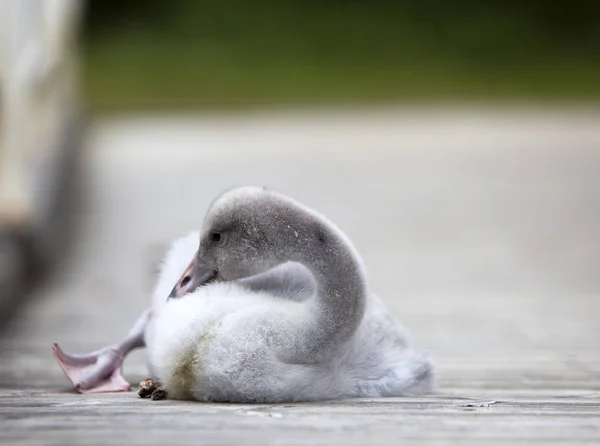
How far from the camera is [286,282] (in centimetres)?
423

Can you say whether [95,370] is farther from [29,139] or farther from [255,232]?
[29,139]

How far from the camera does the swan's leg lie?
14.6 ft

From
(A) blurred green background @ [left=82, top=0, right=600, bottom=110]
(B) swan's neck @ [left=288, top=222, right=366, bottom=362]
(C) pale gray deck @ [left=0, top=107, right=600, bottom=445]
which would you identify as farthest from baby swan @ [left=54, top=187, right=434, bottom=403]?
(A) blurred green background @ [left=82, top=0, right=600, bottom=110]

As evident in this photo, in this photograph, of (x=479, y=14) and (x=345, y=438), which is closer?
(x=345, y=438)

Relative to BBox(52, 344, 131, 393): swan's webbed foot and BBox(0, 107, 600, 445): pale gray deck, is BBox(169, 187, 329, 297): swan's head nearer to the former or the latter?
BBox(0, 107, 600, 445): pale gray deck

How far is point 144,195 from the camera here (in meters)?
13.8

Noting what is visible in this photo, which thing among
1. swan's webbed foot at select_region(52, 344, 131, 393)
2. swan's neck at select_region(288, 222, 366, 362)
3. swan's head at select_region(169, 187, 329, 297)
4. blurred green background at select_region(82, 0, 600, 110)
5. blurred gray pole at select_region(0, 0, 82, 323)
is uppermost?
blurred green background at select_region(82, 0, 600, 110)

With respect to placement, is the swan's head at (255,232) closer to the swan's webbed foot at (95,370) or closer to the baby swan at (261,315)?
the baby swan at (261,315)

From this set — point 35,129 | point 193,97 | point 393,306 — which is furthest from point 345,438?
point 193,97

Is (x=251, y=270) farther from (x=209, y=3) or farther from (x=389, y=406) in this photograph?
(x=209, y=3)

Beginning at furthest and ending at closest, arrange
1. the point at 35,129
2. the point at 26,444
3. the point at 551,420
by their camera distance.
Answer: the point at 35,129 → the point at 551,420 → the point at 26,444

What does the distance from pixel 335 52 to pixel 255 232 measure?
25.6m

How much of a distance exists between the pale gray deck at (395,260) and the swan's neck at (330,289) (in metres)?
0.23

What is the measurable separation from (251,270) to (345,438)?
2.82 ft
